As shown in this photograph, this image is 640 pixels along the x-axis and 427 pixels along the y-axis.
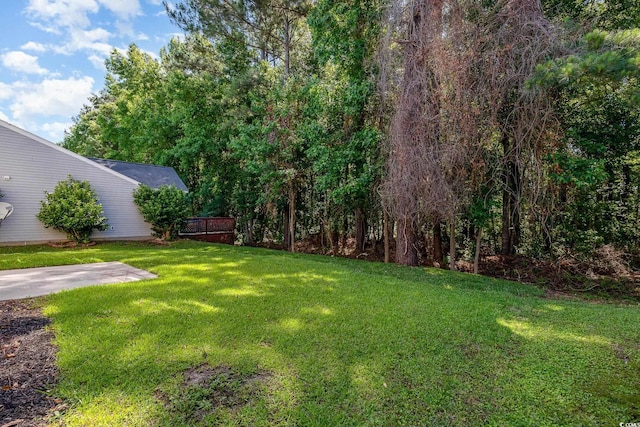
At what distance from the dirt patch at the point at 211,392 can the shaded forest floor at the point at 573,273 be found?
21.3ft

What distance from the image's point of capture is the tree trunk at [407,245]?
7.61 metres

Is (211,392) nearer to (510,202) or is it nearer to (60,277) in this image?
(60,277)

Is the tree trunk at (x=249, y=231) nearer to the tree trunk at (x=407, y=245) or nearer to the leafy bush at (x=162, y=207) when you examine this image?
the leafy bush at (x=162, y=207)

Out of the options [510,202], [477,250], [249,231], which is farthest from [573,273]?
[249,231]

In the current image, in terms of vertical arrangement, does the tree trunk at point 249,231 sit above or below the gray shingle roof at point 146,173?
below

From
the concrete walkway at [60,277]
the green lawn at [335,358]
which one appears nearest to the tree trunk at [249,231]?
the concrete walkway at [60,277]

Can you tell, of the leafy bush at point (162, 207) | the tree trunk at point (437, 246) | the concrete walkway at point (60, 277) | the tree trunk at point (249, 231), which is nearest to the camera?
the concrete walkway at point (60, 277)

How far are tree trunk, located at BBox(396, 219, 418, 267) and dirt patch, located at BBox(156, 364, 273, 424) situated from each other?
5843 mm

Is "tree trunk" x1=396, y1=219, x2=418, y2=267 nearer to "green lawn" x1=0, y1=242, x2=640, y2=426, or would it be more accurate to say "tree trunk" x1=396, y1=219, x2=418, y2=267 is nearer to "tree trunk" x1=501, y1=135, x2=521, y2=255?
"tree trunk" x1=501, y1=135, x2=521, y2=255

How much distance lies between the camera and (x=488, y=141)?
5.98 meters

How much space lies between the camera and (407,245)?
7730 mm

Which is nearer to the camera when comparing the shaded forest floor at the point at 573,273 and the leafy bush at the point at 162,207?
the shaded forest floor at the point at 573,273

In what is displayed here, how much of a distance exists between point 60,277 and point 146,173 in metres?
9.32

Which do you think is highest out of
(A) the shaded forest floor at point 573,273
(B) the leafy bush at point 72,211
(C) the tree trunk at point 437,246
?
(B) the leafy bush at point 72,211
